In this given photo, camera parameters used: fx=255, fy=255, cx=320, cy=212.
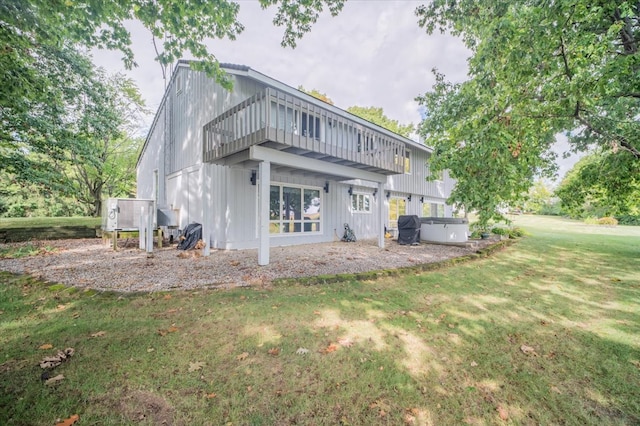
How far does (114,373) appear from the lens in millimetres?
2188

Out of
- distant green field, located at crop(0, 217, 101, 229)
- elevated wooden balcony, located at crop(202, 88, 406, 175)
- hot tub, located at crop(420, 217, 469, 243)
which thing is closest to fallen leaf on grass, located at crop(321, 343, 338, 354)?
elevated wooden balcony, located at crop(202, 88, 406, 175)

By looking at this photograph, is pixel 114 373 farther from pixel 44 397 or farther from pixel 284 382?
pixel 284 382

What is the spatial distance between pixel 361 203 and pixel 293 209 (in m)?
4.27

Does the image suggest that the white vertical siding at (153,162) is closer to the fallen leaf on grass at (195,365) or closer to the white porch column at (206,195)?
the white porch column at (206,195)

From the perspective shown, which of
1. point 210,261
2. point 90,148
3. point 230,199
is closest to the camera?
point 210,261

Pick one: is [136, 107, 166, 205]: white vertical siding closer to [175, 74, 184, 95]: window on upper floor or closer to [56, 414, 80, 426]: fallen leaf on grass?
[175, 74, 184, 95]: window on upper floor

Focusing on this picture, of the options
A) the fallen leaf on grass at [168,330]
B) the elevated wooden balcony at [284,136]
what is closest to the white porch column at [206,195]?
the elevated wooden balcony at [284,136]

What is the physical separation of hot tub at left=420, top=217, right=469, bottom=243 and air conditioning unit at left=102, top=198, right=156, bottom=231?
10820mm

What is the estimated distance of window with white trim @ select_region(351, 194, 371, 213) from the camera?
12.4m

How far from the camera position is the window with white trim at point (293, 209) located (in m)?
9.42

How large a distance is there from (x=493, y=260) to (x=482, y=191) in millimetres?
5387

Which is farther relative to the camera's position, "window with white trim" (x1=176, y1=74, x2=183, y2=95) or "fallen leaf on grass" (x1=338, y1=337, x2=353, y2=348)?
"window with white trim" (x1=176, y1=74, x2=183, y2=95)

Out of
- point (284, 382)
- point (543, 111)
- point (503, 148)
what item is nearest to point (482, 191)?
point (503, 148)

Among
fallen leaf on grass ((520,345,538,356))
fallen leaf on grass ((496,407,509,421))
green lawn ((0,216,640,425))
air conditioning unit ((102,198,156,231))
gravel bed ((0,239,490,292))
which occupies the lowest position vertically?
fallen leaf on grass ((496,407,509,421))
